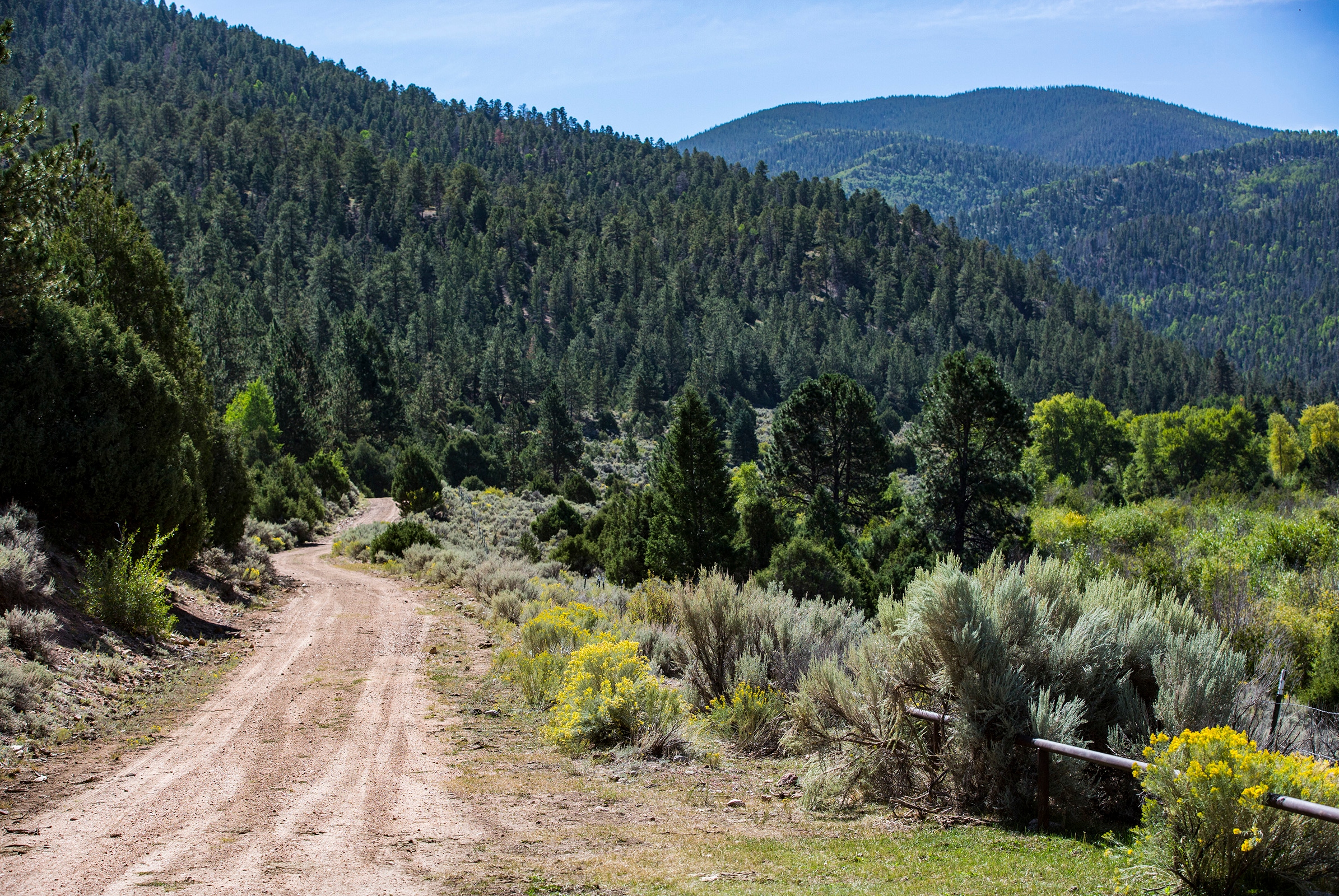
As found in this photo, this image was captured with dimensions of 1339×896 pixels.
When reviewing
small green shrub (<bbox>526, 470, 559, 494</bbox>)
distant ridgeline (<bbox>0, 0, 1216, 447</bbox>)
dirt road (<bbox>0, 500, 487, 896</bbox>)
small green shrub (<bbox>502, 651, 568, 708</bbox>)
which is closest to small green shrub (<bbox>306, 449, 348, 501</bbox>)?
small green shrub (<bbox>526, 470, 559, 494</bbox>)

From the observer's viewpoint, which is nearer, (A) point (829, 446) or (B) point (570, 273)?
(A) point (829, 446)

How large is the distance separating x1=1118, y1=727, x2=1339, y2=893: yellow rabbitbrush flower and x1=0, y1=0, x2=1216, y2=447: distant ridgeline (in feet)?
241

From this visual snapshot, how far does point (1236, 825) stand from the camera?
179 inches

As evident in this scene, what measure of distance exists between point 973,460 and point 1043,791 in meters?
29.2

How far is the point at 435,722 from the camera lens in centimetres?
902

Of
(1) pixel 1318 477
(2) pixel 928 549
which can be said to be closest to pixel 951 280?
(1) pixel 1318 477

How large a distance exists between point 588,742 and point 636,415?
3716 inches

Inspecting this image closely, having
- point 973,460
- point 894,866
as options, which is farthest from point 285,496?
point 894,866

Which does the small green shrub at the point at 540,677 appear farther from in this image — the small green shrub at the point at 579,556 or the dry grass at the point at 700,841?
the small green shrub at the point at 579,556

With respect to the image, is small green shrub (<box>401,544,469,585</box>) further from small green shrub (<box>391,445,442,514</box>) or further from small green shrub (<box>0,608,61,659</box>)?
small green shrub (<box>391,445,442,514</box>)

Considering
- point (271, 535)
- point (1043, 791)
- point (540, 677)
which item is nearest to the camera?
point (1043, 791)

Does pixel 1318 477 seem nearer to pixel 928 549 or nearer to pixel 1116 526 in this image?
pixel 1116 526

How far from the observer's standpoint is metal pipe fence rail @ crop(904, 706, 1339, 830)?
427cm

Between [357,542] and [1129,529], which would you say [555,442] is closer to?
[357,542]
